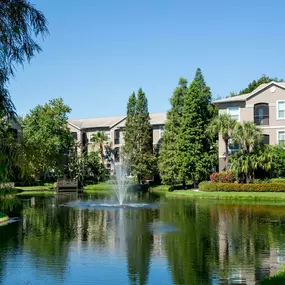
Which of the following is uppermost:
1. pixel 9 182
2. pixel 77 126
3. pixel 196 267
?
pixel 77 126

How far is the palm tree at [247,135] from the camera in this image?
4338 centimetres

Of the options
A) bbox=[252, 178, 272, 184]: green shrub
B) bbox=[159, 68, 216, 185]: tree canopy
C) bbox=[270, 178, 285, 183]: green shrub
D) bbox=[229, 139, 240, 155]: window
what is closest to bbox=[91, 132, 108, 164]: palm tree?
bbox=[159, 68, 216, 185]: tree canopy

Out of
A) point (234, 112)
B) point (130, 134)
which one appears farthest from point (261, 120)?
point (130, 134)

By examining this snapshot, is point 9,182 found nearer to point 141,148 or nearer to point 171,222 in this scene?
point 171,222

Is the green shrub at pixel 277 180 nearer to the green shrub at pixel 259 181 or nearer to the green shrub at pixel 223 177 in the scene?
the green shrub at pixel 259 181

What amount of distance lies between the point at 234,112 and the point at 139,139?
567 inches

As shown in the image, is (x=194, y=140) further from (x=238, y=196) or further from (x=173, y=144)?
(x=238, y=196)

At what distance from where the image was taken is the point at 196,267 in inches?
611

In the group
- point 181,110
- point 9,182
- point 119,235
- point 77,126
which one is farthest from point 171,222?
point 77,126

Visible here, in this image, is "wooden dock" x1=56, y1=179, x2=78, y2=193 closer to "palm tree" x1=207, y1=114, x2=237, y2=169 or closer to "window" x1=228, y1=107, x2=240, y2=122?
"palm tree" x1=207, y1=114, x2=237, y2=169

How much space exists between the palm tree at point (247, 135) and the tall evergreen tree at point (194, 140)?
6361mm

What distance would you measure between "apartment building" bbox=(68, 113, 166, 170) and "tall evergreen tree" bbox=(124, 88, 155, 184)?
3.14m

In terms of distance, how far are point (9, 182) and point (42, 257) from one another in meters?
10.4

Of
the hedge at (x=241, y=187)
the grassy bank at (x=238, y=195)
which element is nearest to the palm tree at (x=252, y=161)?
the hedge at (x=241, y=187)
